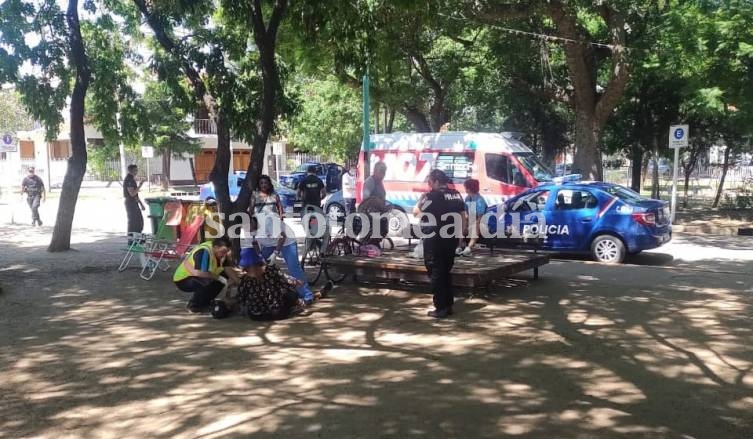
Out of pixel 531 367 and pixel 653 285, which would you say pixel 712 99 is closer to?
pixel 653 285

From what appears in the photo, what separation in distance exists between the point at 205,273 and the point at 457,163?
9033 millimetres

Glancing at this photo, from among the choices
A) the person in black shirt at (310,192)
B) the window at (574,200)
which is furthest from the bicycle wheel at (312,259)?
the window at (574,200)

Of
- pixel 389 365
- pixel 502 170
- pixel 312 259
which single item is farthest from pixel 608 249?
pixel 389 365

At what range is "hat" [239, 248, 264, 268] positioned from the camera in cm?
698

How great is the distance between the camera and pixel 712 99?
1634 cm

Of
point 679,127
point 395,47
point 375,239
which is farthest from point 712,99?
point 375,239

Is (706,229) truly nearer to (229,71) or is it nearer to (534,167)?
(534,167)

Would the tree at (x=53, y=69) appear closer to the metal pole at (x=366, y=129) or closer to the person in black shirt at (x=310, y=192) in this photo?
the person in black shirt at (x=310, y=192)

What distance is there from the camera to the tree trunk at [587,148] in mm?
16891

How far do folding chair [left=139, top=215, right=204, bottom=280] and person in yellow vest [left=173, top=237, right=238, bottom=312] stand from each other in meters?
2.05

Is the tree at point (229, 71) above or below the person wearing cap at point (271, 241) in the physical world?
above

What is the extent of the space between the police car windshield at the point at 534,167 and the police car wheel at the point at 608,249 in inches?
123

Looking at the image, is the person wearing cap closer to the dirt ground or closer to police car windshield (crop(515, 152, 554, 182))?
the dirt ground

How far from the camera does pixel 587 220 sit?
11.3m
